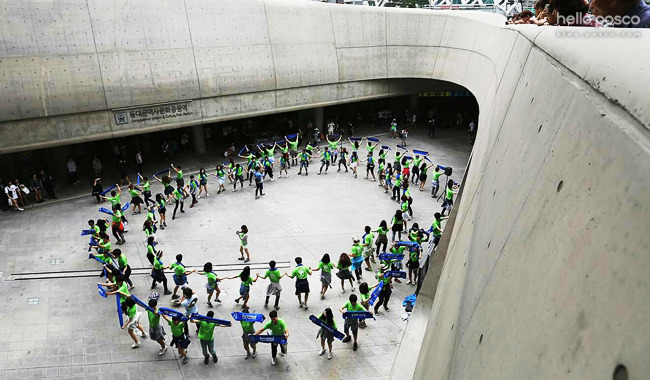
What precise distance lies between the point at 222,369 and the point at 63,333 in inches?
162

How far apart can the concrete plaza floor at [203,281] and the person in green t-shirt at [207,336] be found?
0.24 metres

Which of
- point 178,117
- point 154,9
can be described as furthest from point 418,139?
→ point 154,9

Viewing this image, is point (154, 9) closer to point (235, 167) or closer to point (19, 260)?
point (235, 167)

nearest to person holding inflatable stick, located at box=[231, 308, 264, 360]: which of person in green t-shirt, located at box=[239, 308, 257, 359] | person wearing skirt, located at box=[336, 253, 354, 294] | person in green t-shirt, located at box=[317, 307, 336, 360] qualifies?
person in green t-shirt, located at box=[239, 308, 257, 359]

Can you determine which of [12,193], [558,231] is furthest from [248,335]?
[12,193]

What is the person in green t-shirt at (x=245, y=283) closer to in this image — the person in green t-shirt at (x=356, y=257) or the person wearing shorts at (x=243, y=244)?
the person wearing shorts at (x=243, y=244)

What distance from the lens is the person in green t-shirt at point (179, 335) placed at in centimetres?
893

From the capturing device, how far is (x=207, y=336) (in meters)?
9.00

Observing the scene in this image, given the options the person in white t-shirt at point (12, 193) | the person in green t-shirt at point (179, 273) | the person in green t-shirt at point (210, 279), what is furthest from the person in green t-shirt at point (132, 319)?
the person in white t-shirt at point (12, 193)

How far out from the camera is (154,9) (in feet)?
61.9

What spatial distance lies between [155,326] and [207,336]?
1.15 meters

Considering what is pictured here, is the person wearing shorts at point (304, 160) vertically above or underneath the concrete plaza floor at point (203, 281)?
above

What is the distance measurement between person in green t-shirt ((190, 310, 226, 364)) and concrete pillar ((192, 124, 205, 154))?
15349 millimetres

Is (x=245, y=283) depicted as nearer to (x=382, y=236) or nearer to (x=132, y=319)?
(x=132, y=319)
